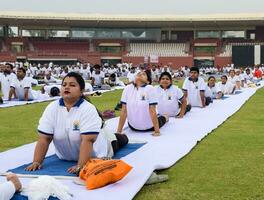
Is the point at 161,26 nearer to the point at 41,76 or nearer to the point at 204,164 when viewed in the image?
the point at 41,76

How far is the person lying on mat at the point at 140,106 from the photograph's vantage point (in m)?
8.30

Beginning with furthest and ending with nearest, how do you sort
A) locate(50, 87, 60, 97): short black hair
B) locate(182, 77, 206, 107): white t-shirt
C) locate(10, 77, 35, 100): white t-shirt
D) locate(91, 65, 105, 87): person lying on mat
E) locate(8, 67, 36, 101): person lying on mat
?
locate(91, 65, 105, 87): person lying on mat → locate(50, 87, 60, 97): short black hair → locate(10, 77, 35, 100): white t-shirt → locate(8, 67, 36, 101): person lying on mat → locate(182, 77, 206, 107): white t-shirt

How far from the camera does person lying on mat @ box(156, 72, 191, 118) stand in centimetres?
1055

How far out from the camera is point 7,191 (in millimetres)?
4062

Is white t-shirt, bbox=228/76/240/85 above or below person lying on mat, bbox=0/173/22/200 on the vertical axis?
above

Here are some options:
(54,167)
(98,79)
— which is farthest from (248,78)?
(54,167)

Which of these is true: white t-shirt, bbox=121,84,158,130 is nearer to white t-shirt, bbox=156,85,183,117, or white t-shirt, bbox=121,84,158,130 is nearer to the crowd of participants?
the crowd of participants

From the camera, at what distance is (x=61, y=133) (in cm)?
546

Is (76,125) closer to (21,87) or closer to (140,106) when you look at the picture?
(140,106)

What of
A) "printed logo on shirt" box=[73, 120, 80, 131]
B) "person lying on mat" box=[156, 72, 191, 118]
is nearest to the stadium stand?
"person lying on mat" box=[156, 72, 191, 118]

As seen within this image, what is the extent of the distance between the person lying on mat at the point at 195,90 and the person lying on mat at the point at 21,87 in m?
4.89

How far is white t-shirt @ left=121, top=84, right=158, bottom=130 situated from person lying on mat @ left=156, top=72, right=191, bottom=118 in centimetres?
196

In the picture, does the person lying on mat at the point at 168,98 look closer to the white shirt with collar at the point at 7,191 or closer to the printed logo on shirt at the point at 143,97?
the printed logo on shirt at the point at 143,97

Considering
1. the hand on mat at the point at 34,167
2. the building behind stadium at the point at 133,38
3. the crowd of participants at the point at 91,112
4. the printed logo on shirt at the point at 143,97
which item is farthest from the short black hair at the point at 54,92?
the building behind stadium at the point at 133,38
